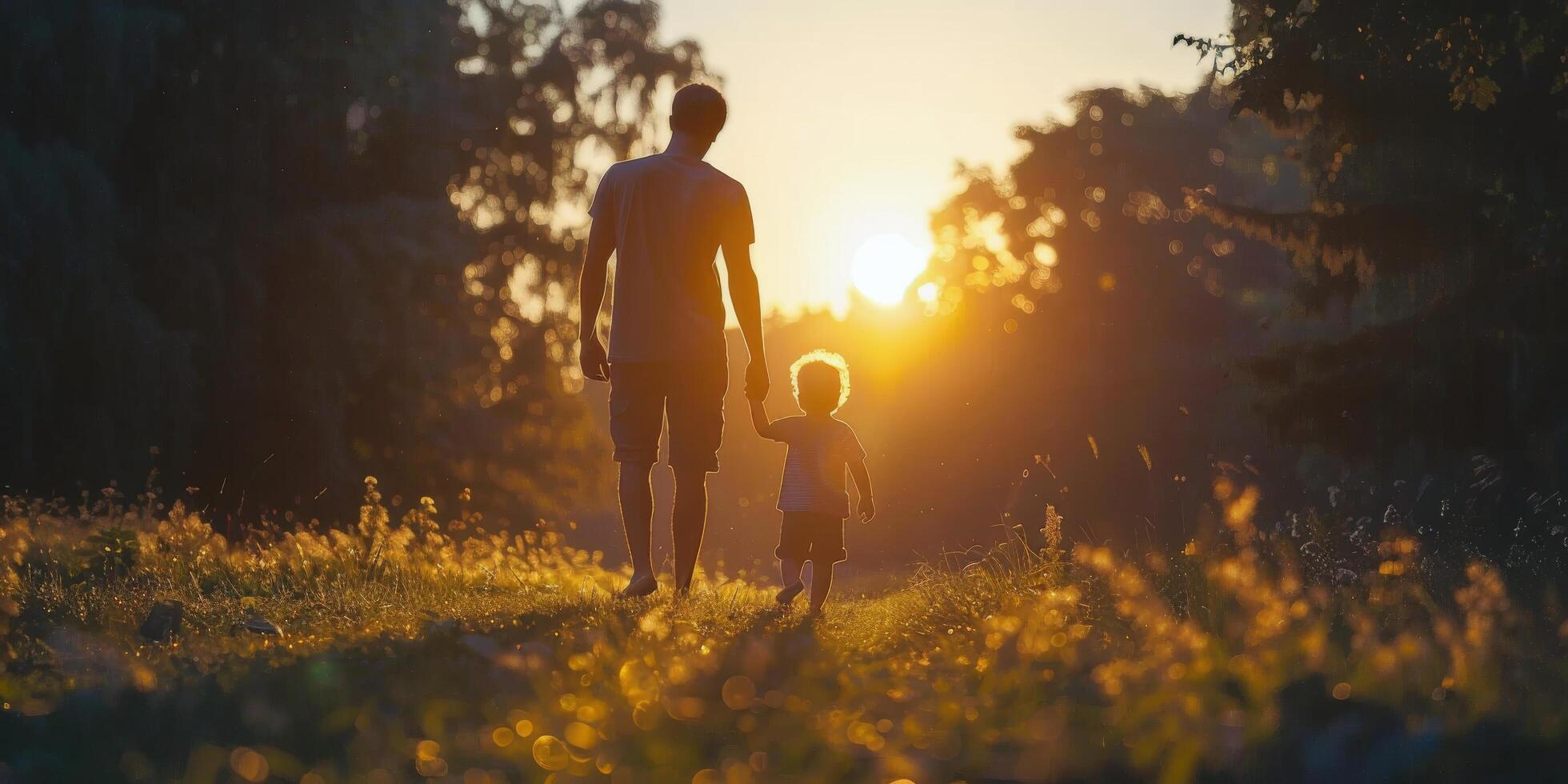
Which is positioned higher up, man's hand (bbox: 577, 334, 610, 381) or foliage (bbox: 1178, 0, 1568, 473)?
foliage (bbox: 1178, 0, 1568, 473)

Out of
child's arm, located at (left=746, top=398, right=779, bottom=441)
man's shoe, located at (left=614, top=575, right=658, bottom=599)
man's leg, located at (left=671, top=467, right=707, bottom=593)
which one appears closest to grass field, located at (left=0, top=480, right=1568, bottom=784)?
man's shoe, located at (left=614, top=575, right=658, bottom=599)

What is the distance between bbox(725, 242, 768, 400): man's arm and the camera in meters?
7.05

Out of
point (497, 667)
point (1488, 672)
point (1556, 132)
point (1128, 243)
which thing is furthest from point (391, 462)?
point (1128, 243)

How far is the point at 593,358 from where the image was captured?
272 inches

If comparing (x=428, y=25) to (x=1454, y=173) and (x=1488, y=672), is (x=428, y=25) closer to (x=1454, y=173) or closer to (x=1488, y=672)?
(x=1454, y=173)

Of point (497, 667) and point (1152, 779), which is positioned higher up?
point (1152, 779)

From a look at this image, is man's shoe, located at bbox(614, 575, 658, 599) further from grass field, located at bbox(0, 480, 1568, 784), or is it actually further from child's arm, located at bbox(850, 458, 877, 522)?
child's arm, located at bbox(850, 458, 877, 522)

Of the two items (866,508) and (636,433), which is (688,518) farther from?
(866,508)

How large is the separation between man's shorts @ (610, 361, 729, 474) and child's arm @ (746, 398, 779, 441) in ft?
1.44

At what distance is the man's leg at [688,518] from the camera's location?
6.83m

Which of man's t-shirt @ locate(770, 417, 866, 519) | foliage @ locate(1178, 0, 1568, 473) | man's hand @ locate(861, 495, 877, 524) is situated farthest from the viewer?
foliage @ locate(1178, 0, 1568, 473)

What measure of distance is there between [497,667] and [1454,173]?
1092 cm

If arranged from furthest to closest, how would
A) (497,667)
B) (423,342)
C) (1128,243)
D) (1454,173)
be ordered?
1. (1128,243)
2. (423,342)
3. (1454,173)
4. (497,667)

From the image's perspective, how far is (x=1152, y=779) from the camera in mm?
3004
